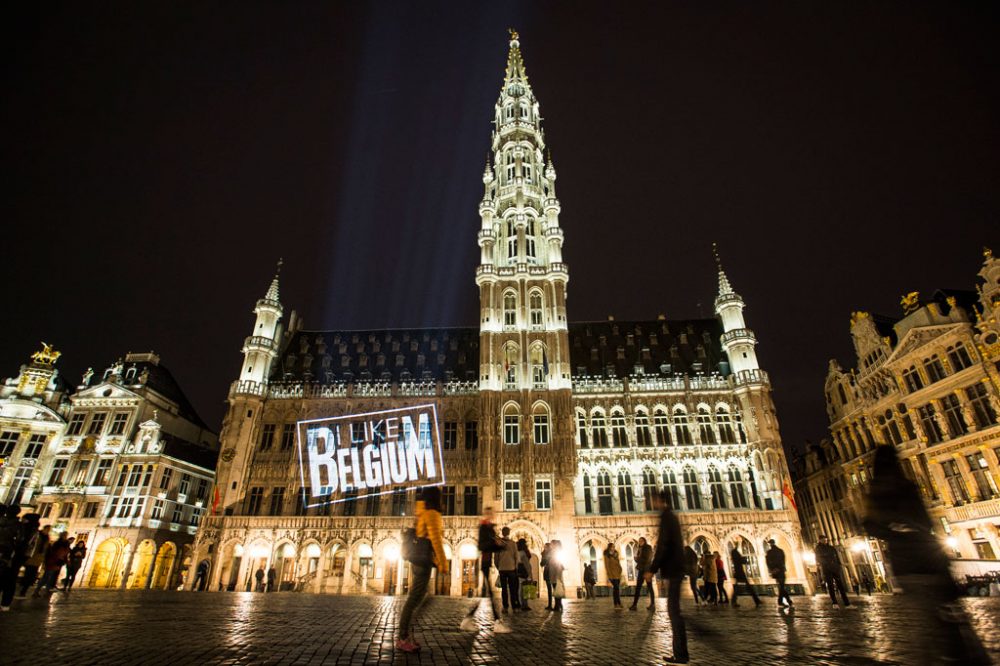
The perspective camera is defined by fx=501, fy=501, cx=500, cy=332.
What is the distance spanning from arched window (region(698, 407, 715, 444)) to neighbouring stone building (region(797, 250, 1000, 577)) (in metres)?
10.3

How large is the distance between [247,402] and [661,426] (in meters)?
31.3

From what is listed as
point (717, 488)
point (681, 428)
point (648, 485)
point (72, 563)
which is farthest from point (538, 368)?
point (72, 563)

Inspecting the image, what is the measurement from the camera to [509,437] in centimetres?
3666

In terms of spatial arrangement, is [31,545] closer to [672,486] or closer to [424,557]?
[424,557]

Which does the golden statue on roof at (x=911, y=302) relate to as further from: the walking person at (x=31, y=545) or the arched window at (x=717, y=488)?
the walking person at (x=31, y=545)

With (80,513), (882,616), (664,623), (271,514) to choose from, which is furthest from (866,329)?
(80,513)

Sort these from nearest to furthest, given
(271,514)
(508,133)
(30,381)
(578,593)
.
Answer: (578,593), (271,514), (30,381), (508,133)

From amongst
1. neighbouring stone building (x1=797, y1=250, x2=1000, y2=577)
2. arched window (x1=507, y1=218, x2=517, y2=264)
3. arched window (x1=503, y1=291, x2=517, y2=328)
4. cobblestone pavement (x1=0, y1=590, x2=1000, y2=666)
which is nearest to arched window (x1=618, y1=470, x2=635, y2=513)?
neighbouring stone building (x1=797, y1=250, x2=1000, y2=577)

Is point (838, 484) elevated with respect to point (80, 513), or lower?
elevated

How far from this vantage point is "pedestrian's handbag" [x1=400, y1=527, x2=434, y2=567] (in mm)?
6891

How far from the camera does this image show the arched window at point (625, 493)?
34.7 m

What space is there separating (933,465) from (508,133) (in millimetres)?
44279

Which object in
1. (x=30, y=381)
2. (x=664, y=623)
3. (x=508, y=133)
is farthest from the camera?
(x=508, y=133)

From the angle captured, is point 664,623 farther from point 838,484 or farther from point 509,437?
point 838,484
